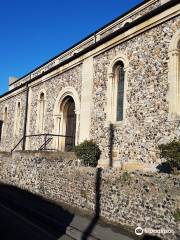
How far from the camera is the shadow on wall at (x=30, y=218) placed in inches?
352

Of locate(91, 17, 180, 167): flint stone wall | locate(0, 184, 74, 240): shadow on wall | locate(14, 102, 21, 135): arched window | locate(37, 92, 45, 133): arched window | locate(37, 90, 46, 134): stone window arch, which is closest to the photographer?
locate(0, 184, 74, 240): shadow on wall

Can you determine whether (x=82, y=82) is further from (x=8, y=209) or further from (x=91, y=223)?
(x=91, y=223)

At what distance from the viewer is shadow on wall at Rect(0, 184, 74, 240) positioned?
8.94m

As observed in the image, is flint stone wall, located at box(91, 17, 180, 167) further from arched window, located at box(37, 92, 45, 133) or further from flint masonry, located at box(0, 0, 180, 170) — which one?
arched window, located at box(37, 92, 45, 133)

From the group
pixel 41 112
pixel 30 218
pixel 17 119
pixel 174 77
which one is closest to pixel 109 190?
pixel 30 218

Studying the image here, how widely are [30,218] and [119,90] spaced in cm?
758

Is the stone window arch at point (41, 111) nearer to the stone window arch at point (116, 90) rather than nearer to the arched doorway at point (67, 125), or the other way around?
the arched doorway at point (67, 125)

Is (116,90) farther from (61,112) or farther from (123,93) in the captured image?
(61,112)

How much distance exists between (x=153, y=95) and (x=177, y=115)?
1.55 meters

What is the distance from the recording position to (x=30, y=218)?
11.2 metres

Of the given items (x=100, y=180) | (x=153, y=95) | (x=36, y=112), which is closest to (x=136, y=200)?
(x=100, y=180)

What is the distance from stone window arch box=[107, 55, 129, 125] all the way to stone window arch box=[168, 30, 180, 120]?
3068 mm

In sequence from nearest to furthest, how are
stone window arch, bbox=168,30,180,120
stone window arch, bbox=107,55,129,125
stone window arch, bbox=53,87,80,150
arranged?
stone window arch, bbox=168,30,180,120
stone window arch, bbox=107,55,129,125
stone window arch, bbox=53,87,80,150

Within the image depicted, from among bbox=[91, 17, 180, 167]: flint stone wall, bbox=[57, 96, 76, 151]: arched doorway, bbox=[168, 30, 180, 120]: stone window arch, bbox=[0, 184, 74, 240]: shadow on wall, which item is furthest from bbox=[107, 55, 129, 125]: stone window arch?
bbox=[0, 184, 74, 240]: shadow on wall
